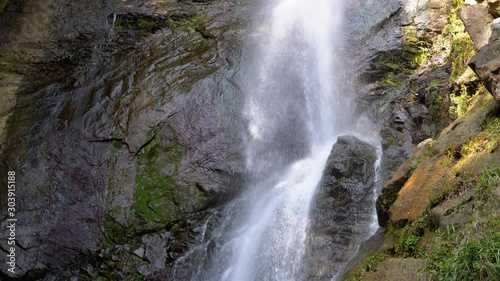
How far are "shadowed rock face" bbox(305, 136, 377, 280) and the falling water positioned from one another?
1.00 feet

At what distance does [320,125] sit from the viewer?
10.8 meters

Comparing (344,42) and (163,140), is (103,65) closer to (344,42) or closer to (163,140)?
(163,140)

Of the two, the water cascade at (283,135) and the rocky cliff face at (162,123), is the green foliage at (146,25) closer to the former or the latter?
the rocky cliff face at (162,123)

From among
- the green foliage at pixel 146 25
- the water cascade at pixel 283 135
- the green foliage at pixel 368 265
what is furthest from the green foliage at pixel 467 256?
the green foliage at pixel 146 25

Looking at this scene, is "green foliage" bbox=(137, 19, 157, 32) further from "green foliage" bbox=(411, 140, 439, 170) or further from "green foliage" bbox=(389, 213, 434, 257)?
"green foliage" bbox=(389, 213, 434, 257)

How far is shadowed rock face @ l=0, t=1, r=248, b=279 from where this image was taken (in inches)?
360

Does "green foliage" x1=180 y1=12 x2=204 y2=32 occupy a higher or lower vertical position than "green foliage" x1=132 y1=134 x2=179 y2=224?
higher

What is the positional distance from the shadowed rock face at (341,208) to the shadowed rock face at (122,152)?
2.41 m

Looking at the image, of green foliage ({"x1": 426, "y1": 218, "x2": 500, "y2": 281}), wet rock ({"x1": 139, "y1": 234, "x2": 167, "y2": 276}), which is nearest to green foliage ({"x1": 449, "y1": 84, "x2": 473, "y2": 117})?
green foliage ({"x1": 426, "y1": 218, "x2": 500, "y2": 281})

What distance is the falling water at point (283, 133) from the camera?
8227 mm

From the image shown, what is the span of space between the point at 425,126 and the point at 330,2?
6013 mm

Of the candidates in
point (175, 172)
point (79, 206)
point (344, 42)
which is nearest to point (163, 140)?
point (175, 172)

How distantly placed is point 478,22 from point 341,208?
14.5 feet

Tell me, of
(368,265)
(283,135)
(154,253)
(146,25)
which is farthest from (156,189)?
(146,25)
